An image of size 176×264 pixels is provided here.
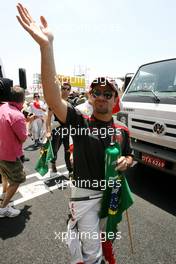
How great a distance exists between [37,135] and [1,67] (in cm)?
245

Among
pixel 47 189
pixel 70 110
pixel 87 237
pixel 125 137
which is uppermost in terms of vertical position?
pixel 70 110

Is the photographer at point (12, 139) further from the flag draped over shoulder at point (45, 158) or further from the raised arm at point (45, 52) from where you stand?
the raised arm at point (45, 52)

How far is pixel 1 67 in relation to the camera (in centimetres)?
652

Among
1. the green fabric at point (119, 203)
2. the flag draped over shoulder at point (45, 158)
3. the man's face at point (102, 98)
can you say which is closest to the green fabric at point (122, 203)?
the green fabric at point (119, 203)

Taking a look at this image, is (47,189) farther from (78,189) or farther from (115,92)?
(115,92)

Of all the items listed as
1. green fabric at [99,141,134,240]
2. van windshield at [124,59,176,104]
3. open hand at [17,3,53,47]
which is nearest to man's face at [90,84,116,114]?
green fabric at [99,141,134,240]

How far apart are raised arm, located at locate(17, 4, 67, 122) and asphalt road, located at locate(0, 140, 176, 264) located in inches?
69.5

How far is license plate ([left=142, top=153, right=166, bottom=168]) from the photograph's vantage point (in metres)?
3.16

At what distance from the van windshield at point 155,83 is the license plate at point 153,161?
0.91m

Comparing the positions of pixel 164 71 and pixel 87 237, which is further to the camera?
pixel 164 71

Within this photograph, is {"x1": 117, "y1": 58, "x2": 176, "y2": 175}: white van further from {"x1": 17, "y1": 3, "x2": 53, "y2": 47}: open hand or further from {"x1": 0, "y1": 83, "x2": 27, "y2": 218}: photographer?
{"x1": 17, "y1": 3, "x2": 53, "y2": 47}: open hand

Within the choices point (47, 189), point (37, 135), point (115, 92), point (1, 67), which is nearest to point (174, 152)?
point (115, 92)

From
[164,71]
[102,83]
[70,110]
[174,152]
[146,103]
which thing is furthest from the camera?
[164,71]

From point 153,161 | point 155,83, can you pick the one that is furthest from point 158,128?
point 155,83
